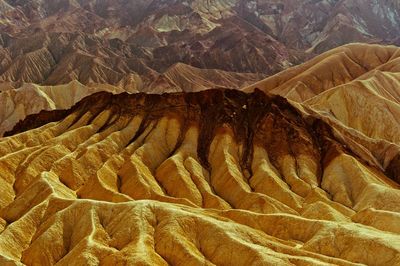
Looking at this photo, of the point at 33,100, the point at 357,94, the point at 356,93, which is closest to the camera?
the point at 357,94

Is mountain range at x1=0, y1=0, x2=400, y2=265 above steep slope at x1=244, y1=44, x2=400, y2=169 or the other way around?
above

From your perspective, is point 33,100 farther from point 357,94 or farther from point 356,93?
point 357,94

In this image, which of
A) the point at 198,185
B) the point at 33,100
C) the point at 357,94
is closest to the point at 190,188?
the point at 198,185

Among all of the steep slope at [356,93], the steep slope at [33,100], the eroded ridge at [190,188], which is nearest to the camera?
the eroded ridge at [190,188]

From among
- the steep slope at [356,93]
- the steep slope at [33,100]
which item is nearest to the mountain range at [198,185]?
the steep slope at [356,93]

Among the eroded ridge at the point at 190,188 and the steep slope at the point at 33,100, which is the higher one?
the eroded ridge at the point at 190,188

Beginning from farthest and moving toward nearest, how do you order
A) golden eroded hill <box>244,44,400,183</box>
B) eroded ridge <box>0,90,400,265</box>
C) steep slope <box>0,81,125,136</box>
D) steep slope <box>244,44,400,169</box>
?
steep slope <box>0,81,125,136</box>
steep slope <box>244,44,400,169</box>
golden eroded hill <box>244,44,400,183</box>
eroded ridge <box>0,90,400,265</box>

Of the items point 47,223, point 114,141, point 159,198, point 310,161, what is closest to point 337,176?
point 310,161

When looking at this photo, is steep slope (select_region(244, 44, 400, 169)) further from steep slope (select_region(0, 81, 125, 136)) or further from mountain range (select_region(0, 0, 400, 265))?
steep slope (select_region(0, 81, 125, 136))

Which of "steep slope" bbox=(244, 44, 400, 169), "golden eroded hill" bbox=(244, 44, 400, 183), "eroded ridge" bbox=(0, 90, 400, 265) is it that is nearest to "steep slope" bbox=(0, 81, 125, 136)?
"golden eroded hill" bbox=(244, 44, 400, 183)

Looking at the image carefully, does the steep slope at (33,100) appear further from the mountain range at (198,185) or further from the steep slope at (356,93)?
the mountain range at (198,185)
